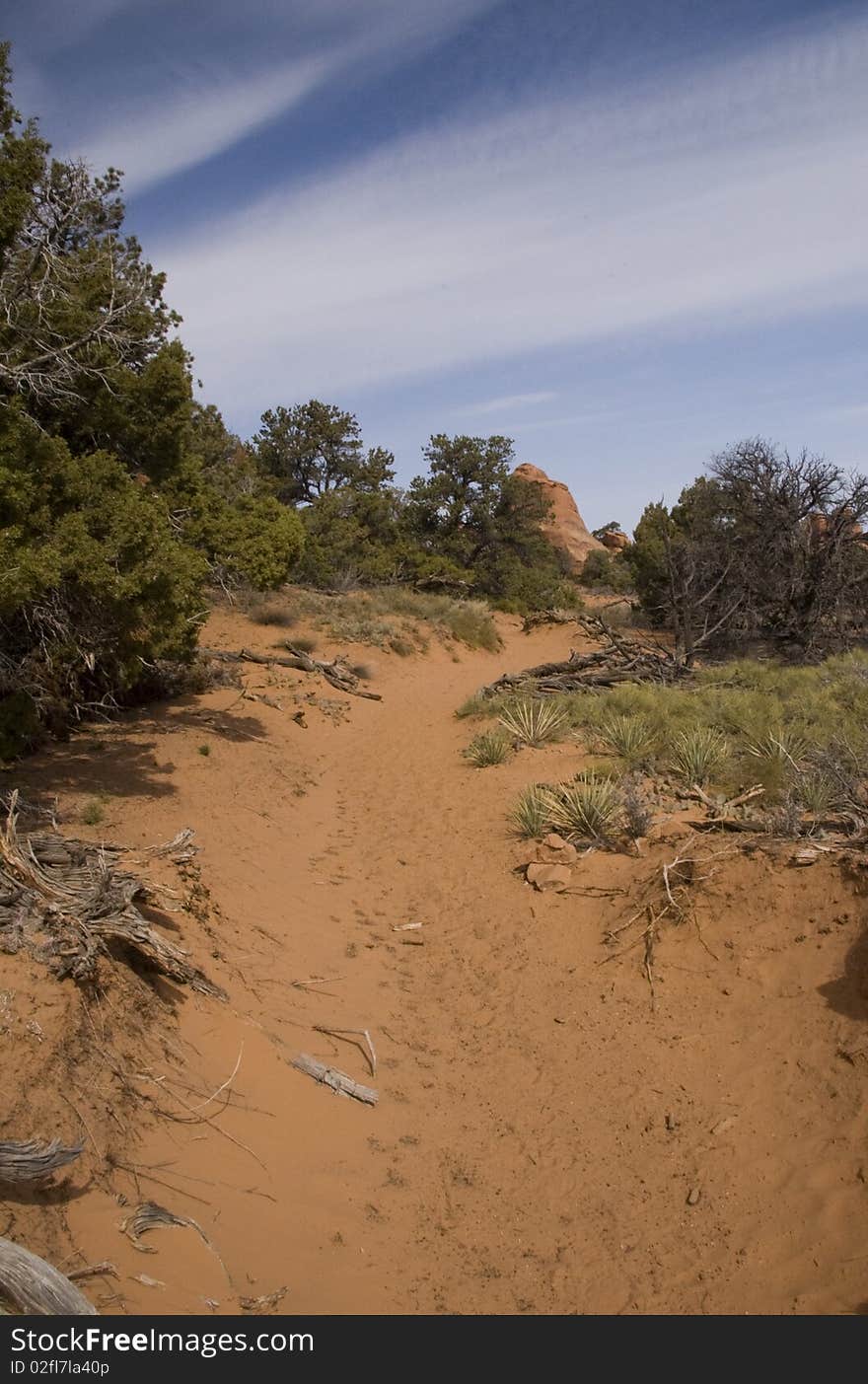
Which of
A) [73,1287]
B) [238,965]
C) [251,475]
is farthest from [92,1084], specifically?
[251,475]

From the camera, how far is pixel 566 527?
64.8 metres

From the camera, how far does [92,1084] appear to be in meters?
4.07

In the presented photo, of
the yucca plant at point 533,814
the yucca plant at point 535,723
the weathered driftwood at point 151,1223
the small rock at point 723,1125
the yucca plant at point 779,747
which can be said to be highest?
the yucca plant at point 779,747

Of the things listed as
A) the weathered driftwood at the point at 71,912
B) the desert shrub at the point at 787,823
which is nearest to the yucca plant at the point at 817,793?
the desert shrub at the point at 787,823

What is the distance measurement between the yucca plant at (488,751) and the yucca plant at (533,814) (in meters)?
2.28

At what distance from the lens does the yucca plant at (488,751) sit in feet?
39.6

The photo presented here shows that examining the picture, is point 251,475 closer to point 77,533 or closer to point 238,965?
point 77,533

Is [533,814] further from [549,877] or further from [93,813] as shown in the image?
[93,813]

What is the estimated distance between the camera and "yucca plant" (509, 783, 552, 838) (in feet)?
30.2

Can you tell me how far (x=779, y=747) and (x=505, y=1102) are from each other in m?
5.55

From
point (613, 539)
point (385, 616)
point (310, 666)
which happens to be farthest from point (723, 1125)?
point (613, 539)

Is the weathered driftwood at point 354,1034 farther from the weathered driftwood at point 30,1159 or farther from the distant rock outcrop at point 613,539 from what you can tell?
the distant rock outcrop at point 613,539

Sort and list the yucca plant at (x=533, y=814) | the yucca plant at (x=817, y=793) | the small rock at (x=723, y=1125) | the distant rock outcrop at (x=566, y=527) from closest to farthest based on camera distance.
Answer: the small rock at (x=723, y=1125) → the yucca plant at (x=817, y=793) → the yucca plant at (x=533, y=814) → the distant rock outcrop at (x=566, y=527)

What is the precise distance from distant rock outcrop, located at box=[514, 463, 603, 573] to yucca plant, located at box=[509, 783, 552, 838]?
48426mm
